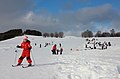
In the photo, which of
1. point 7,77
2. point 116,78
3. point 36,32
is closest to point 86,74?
point 116,78

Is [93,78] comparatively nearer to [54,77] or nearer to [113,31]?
[54,77]

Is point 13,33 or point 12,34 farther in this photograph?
point 13,33

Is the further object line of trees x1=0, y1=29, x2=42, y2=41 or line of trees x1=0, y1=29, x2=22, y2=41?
line of trees x1=0, y1=29, x2=22, y2=41

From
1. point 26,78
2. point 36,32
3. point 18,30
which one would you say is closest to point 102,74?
point 26,78

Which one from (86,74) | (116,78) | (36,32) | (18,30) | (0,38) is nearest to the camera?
(116,78)

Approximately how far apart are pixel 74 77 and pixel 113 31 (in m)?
168

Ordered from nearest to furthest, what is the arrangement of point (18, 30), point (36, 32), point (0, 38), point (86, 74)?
point (86, 74) < point (0, 38) < point (18, 30) < point (36, 32)

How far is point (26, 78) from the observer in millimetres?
9023

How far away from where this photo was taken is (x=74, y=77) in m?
8.88

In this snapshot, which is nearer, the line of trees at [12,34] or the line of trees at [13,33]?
the line of trees at [13,33]

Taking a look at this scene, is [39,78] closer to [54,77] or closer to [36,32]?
[54,77]

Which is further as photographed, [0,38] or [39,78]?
[0,38]

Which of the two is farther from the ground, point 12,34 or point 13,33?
point 13,33

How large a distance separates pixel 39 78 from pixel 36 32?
516 ft
